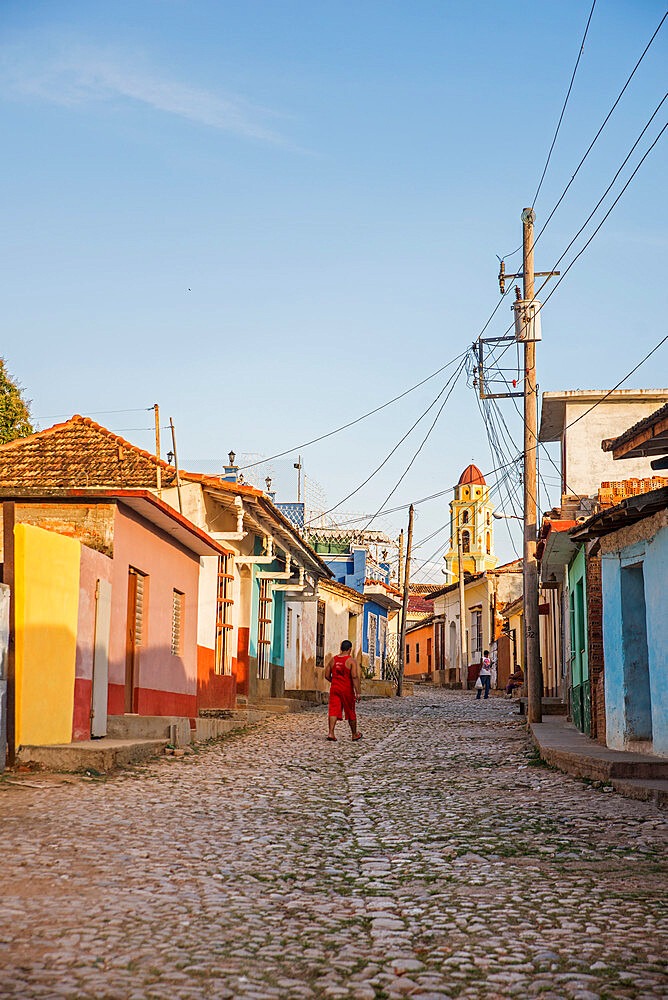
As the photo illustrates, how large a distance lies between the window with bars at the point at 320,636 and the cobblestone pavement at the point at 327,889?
67.9 feet

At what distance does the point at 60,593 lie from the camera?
10414 millimetres

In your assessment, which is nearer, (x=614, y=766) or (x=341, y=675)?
(x=614, y=766)

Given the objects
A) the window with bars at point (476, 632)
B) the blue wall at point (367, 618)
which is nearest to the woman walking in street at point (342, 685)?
the blue wall at point (367, 618)

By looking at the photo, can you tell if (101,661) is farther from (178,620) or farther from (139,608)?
(178,620)

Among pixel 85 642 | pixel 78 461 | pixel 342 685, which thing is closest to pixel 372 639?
pixel 78 461

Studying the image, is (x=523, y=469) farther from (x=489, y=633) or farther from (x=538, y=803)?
(x=489, y=633)

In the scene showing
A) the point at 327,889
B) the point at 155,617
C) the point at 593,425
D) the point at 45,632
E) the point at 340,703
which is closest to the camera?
the point at 327,889

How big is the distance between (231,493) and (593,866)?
11.9 m

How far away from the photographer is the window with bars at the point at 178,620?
16.0 metres

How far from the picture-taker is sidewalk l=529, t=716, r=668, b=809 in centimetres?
857

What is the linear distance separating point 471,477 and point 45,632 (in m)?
46.4

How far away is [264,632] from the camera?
21.7 metres

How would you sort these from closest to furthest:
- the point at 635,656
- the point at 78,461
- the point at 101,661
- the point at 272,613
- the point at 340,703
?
1. the point at 635,656
2. the point at 101,661
3. the point at 340,703
4. the point at 78,461
5. the point at 272,613

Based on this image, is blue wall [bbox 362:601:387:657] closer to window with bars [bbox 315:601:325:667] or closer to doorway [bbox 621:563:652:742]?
window with bars [bbox 315:601:325:667]
